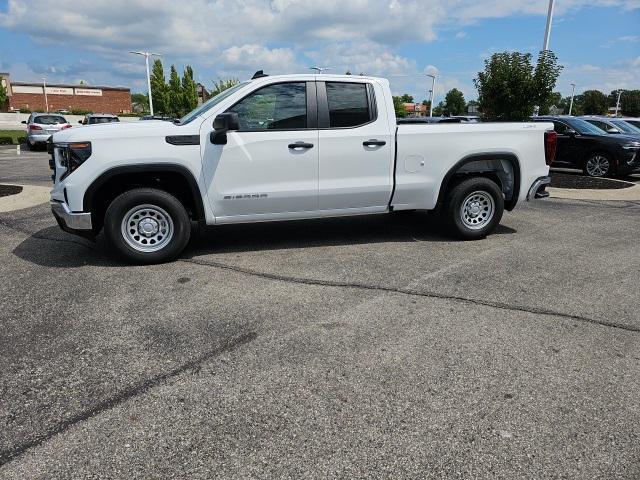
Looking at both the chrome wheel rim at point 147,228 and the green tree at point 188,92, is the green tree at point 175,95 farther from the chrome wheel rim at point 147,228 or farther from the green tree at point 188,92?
the chrome wheel rim at point 147,228

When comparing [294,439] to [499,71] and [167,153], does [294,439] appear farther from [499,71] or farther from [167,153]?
[499,71]

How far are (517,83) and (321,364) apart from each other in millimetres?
12278

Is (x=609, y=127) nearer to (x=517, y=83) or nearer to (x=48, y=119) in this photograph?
(x=517, y=83)

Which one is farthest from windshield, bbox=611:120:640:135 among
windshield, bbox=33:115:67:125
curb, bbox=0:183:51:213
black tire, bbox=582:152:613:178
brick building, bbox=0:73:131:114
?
brick building, bbox=0:73:131:114

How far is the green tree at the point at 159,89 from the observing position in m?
57.1

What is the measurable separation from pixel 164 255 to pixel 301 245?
1.68 m

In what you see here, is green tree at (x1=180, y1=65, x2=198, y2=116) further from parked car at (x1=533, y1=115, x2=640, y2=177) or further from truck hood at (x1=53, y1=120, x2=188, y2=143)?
truck hood at (x1=53, y1=120, x2=188, y2=143)

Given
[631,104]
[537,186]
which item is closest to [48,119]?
[537,186]

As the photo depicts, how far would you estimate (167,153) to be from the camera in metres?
5.23

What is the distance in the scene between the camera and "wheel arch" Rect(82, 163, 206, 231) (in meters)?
5.16

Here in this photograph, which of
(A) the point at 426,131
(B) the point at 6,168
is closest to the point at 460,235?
(A) the point at 426,131

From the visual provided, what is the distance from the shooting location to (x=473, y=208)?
21.6 feet

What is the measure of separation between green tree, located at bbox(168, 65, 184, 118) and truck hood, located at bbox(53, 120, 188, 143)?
4968 centimetres

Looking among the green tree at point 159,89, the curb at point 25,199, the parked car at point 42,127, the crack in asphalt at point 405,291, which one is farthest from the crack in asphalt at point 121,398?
the green tree at point 159,89
